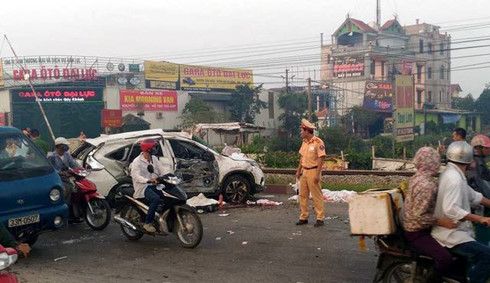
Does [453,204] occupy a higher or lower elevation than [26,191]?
higher

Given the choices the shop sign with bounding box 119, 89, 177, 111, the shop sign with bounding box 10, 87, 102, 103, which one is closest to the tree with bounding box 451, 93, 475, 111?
the shop sign with bounding box 119, 89, 177, 111

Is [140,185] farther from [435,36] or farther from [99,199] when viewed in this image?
[435,36]

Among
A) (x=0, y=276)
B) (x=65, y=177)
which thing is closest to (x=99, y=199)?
(x=65, y=177)

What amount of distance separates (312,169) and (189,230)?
8.47ft

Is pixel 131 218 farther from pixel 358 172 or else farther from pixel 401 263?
pixel 358 172

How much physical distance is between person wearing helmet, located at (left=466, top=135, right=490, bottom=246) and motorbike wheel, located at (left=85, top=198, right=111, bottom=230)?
6.06m

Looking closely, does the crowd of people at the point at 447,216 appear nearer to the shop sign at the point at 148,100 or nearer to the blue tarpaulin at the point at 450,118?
the shop sign at the point at 148,100

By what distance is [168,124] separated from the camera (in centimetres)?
5750

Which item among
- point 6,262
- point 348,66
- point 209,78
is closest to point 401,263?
point 6,262

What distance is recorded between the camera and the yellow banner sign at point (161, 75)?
6072 centimetres

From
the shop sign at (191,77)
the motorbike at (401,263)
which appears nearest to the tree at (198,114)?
the shop sign at (191,77)

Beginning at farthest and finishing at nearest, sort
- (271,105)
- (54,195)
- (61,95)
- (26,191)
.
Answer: (271,105) < (61,95) < (54,195) < (26,191)

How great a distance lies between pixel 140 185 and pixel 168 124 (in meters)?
49.4

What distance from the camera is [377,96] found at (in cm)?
6619
